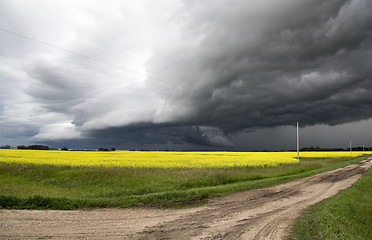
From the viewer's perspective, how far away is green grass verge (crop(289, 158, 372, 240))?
8.11 meters

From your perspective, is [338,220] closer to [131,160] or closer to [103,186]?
[103,186]

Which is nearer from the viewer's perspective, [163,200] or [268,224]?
[268,224]

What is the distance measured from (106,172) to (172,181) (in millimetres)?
7661

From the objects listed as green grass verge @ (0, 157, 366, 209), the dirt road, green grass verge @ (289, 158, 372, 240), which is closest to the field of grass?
green grass verge @ (0, 157, 366, 209)

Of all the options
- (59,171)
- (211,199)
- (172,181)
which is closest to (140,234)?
(211,199)

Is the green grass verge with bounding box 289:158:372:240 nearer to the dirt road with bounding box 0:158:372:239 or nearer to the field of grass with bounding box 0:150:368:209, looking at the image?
the dirt road with bounding box 0:158:372:239

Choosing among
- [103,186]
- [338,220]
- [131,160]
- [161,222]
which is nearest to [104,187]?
[103,186]

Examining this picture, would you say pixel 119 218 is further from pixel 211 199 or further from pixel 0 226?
pixel 211 199

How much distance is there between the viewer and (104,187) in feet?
57.9

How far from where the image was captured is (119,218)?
30.2ft

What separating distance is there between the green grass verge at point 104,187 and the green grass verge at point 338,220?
5554 mm

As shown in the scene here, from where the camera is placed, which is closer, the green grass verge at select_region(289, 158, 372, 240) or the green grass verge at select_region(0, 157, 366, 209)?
the green grass verge at select_region(289, 158, 372, 240)

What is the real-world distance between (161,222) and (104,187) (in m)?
10.4

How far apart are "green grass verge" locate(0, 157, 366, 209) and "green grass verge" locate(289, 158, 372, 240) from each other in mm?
5554
